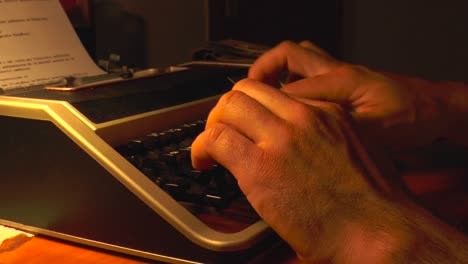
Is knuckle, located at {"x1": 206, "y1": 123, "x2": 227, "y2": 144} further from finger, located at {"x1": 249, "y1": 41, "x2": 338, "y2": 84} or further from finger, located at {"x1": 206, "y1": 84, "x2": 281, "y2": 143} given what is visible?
finger, located at {"x1": 249, "y1": 41, "x2": 338, "y2": 84}

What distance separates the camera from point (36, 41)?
0.92 metres

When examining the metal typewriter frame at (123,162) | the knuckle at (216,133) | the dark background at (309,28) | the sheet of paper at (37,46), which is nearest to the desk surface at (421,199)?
the metal typewriter frame at (123,162)

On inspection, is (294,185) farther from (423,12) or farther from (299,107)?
(423,12)

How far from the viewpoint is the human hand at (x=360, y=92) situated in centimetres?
73

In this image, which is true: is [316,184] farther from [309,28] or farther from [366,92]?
[309,28]

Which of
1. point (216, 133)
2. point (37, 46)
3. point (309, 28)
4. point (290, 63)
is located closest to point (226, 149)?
point (216, 133)

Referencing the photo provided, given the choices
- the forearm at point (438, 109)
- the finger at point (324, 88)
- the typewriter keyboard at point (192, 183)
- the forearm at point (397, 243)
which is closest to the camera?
Result: the forearm at point (397, 243)

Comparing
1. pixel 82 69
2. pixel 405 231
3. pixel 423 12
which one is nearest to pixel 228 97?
pixel 405 231

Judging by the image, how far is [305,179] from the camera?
18.7 inches

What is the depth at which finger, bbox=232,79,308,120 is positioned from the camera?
0.51 metres

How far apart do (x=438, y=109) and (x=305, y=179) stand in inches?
18.4

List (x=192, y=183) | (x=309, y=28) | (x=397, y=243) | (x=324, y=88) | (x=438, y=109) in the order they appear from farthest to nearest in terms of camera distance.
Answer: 1. (x=309, y=28)
2. (x=438, y=109)
3. (x=324, y=88)
4. (x=192, y=183)
5. (x=397, y=243)

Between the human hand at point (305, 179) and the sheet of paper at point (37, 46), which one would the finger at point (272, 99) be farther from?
the sheet of paper at point (37, 46)

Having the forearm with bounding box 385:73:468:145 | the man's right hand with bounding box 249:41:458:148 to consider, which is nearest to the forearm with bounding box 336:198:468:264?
the man's right hand with bounding box 249:41:458:148
